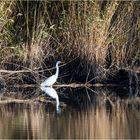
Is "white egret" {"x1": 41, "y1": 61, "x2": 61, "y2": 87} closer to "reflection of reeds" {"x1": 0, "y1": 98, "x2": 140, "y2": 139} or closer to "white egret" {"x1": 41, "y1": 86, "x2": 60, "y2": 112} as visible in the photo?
"white egret" {"x1": 41, "y1": 86, "x2": 60, "y2": 112}

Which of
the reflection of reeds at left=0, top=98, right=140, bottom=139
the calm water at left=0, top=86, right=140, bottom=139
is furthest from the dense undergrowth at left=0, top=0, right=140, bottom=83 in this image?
the reflection of reeds at left=0, top=98, right=140, bottom=139

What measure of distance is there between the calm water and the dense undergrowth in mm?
2131

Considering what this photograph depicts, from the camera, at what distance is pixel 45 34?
15.4m

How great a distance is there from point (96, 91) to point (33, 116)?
3937 mm

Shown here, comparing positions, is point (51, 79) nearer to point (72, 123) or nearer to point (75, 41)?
point (75, 41)

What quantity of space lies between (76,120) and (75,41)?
517 centimetres

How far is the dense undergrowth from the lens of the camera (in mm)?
15359

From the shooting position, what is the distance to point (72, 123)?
1016 cm

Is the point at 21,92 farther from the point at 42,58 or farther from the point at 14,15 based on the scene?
the point at 14,15

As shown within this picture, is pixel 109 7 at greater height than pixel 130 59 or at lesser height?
greater

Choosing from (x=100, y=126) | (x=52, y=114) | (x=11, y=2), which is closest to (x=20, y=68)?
(x=11, y=2)

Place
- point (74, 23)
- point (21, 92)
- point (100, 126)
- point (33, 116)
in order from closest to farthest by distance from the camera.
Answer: point (100, 126) → point (33, 116) → point (21, 92) → point (74, 23)

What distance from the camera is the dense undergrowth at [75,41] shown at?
15.4 meters

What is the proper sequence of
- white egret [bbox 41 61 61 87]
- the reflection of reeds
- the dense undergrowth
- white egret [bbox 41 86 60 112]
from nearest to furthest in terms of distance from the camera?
1. the reflection of reeds
2. white egret [bbox 41 86 60 112]
3. white egret [bbox 41 61 61 87]
4. the dense undergrowth
